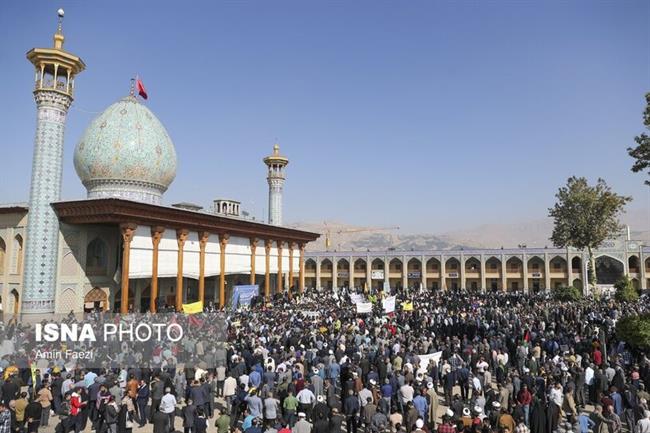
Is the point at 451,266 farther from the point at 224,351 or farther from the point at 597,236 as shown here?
the point at 224,351

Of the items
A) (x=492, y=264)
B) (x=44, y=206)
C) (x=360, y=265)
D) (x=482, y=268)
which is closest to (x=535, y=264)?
(x=492, y=264)

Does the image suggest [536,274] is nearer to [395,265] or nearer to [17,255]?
[395,265]

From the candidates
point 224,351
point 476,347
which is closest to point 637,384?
point 476,347

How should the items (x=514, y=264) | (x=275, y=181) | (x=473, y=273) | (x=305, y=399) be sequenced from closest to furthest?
(x=305, y=399), (x=275, y=181), (x=514, y=264), (x=473, y=273)

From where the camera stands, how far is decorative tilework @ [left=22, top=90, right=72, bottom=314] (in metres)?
23.7

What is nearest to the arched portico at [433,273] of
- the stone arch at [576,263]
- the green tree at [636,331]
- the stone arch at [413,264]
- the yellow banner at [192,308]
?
the stone arch at [413,264]

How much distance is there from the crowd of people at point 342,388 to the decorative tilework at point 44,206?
348 inches

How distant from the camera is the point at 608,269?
56.8 meters

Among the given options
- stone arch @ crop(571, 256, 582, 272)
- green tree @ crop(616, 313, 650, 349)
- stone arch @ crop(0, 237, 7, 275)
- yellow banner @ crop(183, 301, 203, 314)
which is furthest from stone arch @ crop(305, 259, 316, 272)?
green tree @ crop(616, 313, 650, 349)

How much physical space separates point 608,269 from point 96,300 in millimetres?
55731

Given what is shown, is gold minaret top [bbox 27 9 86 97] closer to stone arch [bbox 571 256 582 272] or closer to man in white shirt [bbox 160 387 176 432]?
man in white shirt [bbox 160 387 176 432]

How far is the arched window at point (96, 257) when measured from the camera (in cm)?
2680

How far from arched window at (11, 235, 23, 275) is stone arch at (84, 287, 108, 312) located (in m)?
3.75

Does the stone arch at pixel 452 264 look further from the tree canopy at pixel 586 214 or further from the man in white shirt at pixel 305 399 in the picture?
the man in white shirt at pixel 305 399
